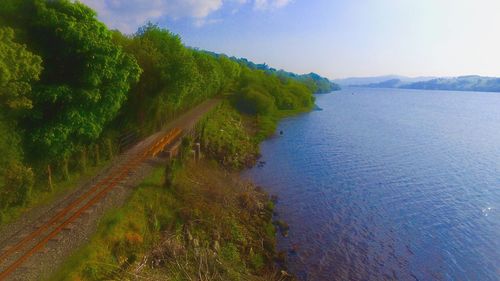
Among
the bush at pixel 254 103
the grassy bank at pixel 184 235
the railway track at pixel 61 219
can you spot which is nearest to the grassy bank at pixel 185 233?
the grassy bank at pixel 184 235

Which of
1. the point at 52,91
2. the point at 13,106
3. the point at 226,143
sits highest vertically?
the point at 52,91

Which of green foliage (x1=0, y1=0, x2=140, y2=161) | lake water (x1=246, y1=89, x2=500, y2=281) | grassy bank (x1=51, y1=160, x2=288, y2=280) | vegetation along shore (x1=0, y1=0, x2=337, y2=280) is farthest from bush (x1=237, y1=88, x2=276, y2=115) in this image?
green foliage (x1=0, y1=0, x2=140, y2=161)

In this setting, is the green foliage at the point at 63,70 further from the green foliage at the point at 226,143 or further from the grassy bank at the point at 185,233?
the green foliage at the point at 226,143

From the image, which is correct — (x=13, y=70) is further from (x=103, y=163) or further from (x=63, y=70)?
(x=103, y=163)

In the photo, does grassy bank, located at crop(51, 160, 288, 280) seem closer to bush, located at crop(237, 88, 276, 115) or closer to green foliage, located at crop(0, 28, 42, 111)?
green foliage, located at crop(0, 28, 42, 111)

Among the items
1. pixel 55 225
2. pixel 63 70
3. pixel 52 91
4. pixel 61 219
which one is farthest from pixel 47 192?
pixel 63 70

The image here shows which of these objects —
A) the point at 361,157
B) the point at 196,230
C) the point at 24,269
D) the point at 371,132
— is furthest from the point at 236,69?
the point at 24,269
